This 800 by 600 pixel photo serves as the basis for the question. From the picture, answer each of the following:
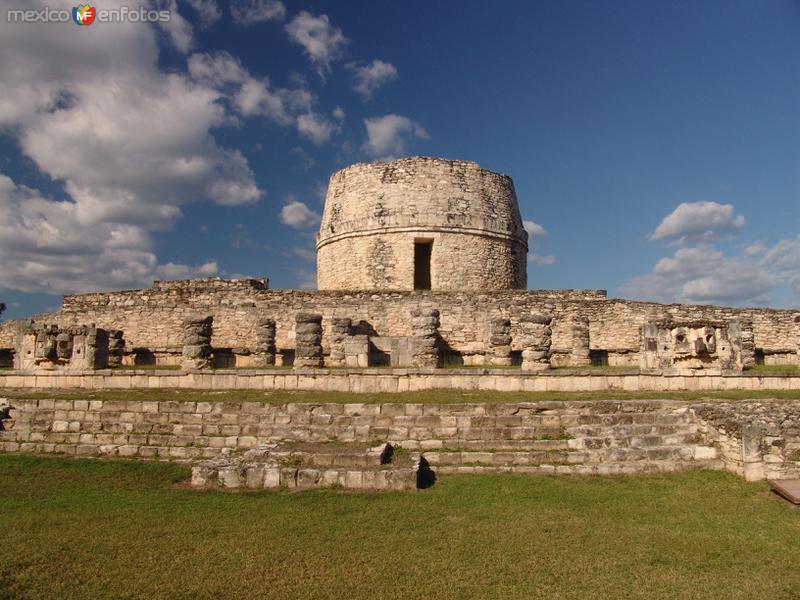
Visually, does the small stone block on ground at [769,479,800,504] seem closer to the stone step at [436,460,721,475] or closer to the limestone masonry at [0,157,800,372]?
the stone step at [436,460,721,475]

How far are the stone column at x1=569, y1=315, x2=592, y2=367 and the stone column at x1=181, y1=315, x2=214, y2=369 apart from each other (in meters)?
8.67

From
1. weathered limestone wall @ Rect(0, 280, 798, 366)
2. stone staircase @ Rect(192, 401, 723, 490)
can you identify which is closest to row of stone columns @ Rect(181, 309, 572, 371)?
weathered limestone wall @ Rect(0, 280, 798, 366)

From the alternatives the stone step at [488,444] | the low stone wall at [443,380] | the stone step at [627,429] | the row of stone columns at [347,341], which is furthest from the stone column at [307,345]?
the stone step at [627,429]

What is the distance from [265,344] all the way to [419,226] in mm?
6866

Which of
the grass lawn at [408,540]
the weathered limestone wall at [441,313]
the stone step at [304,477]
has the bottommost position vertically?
the grass lawn at [408,540]

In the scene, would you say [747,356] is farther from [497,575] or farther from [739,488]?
[497,575]

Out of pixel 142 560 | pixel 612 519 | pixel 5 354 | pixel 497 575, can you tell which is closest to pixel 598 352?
pixel 612 519

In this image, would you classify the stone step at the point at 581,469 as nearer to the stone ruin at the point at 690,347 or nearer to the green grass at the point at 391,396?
the green grass at the point at 391,396

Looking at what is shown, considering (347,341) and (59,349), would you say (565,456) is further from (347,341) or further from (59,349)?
(59,349)

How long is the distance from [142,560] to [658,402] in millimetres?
7535

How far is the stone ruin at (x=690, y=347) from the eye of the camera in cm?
1146

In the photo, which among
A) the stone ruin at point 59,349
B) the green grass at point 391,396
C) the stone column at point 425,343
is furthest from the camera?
the stone ruin at point 59,349

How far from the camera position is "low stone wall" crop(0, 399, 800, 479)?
7.76 m

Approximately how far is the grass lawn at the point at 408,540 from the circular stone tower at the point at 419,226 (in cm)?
1206
